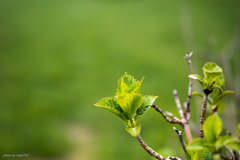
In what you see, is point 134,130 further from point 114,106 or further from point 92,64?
point 92,64

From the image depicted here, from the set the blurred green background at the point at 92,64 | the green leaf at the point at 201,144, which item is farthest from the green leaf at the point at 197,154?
the blurred green background at the point at 92,64

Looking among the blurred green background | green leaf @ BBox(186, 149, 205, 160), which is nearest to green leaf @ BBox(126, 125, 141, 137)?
green leaf @ BBox(186, 149, 205, 160)

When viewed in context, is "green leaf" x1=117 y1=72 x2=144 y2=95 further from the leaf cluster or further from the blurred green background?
the blurred green background

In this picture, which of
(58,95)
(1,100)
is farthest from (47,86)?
(1,100)

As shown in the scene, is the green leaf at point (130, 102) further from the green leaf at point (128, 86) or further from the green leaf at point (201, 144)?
the green leaf at point (201, 144)

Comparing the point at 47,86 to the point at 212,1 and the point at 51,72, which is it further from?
the point at 212,1

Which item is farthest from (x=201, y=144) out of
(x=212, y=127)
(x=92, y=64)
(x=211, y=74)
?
(x=92, y=64)
